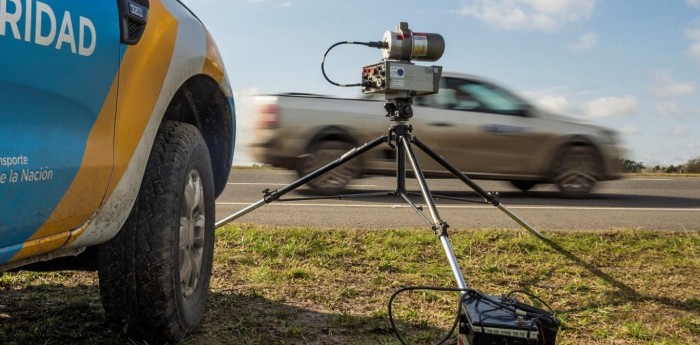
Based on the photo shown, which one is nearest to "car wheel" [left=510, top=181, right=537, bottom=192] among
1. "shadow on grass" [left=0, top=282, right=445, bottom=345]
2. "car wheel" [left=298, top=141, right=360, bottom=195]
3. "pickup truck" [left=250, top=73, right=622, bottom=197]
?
"pickup truck" [left=250, top=73, right=622, bottom=197]

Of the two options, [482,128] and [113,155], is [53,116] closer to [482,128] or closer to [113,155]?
[113,155]

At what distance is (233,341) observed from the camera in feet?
8.91

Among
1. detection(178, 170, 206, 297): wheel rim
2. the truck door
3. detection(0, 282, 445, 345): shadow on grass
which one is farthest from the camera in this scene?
detection(0, 282, 445, 345): shadow on grass

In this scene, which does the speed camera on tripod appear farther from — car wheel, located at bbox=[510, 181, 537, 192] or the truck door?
car wheel, located at bbox=[510, 181, 537, 192]

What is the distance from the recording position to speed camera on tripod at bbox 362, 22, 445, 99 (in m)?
3.64

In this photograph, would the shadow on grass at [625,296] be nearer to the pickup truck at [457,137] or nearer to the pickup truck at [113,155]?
the pickup truck at [113,155]

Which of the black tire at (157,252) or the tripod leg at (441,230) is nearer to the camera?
the black tire at (157,252)

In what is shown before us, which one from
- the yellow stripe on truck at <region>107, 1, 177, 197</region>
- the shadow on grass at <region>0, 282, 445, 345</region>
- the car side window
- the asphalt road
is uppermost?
the car side window

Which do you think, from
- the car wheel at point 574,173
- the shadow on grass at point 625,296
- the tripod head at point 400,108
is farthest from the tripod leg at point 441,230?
the car wheel at point 574,173

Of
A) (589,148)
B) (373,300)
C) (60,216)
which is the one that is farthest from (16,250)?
(589,148)

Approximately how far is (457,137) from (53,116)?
7.38m

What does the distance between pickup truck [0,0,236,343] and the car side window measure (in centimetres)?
648

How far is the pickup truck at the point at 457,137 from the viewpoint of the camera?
8.62m

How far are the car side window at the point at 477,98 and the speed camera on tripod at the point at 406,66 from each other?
5.30 meters
